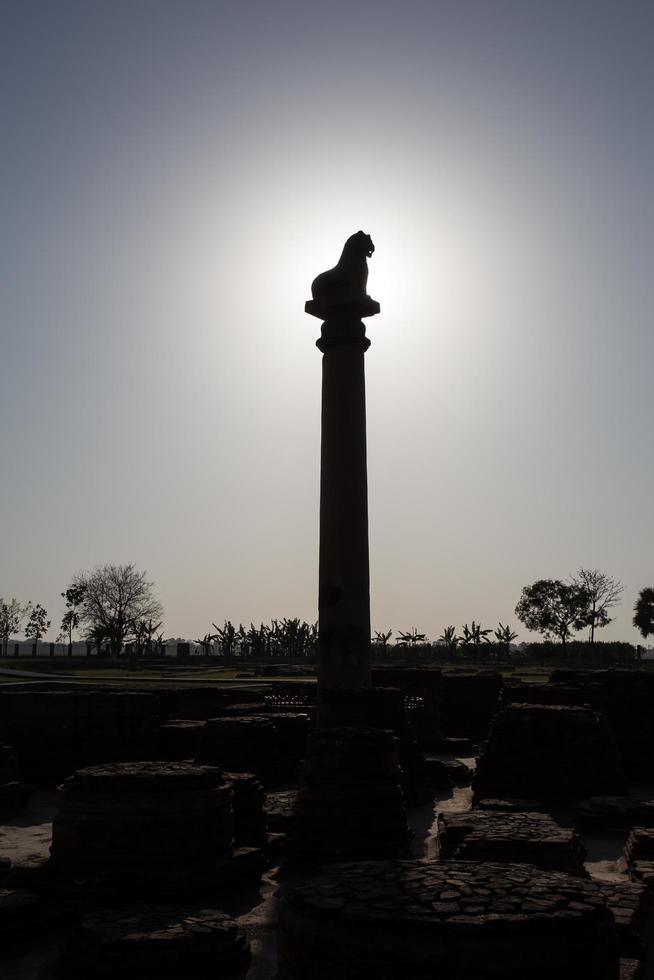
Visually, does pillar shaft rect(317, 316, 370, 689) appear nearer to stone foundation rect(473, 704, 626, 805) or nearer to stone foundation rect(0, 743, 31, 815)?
stone foundation rect(473, 704, 626, 805)

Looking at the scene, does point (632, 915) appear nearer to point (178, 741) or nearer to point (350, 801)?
point (350, 801)

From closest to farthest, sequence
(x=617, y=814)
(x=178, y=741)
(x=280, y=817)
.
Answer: (x=280, y=817) < (x=617, y=814) < (x=178, y=741)

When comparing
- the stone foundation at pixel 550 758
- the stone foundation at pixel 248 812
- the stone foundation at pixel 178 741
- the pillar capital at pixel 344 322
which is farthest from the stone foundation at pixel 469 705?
the stone foundation at pixel 248 812

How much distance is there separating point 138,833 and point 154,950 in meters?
1.62

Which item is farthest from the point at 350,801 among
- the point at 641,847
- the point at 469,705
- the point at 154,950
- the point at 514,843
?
the point at 469,705

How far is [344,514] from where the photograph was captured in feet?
37.9

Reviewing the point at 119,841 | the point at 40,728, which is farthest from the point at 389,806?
the point at 40,728

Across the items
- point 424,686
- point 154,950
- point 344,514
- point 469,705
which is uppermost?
point 344,514

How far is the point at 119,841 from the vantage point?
18.7ft

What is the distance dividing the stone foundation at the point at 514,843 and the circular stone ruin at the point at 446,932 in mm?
2441

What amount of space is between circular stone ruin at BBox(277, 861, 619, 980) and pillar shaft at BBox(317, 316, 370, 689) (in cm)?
757

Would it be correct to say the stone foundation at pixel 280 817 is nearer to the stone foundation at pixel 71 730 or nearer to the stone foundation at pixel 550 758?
the stone foundation at pixel 550 758

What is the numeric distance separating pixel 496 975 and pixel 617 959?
2.26 ft

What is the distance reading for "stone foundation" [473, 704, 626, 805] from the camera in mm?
10039
